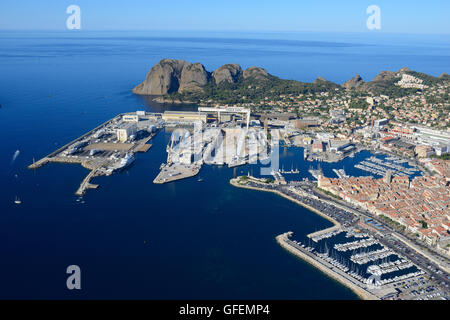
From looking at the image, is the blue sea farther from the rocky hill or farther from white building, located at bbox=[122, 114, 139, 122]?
the rocky hill

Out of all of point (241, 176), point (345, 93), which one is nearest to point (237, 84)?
point (345, 93)

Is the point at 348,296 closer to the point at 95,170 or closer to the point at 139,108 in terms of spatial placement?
the point at 95,170

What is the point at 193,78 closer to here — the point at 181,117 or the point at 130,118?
the point at 181,117

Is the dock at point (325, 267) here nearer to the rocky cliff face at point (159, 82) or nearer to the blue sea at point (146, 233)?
the blue sea at point (146, 233)

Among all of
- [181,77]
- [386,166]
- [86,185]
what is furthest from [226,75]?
[86,185]

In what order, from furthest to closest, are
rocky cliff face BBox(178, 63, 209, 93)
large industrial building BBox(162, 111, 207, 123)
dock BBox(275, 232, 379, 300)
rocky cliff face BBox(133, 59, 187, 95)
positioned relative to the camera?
rocky cliff face BBox(178, 63, 209, 93)
rocky cliff face BBox(133, 59, 187, 95)
large industrial building BBox(162, 111, 207, 123)
dock BBox(275, 232, 379, 300)

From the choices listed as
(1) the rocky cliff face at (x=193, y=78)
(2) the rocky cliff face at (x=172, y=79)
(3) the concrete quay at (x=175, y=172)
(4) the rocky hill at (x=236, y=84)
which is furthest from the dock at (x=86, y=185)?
(1) the rocky cliff face at (x=193, y=78)

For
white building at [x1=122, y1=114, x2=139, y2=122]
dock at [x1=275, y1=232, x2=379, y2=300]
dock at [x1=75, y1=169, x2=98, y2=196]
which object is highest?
white building at [x1=122, y1=114, x2=139, y2=122]

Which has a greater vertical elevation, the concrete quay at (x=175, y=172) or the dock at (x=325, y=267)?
the concrete quay at (x=175, y=172)

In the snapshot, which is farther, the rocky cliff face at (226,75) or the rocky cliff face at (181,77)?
the rocky cliff face at (226,75)

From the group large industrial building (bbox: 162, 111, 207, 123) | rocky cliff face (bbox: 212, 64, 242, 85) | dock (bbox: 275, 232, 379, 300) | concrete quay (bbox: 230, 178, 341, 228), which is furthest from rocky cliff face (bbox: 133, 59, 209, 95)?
dock (bbox: 275, 232, 379, 300)
